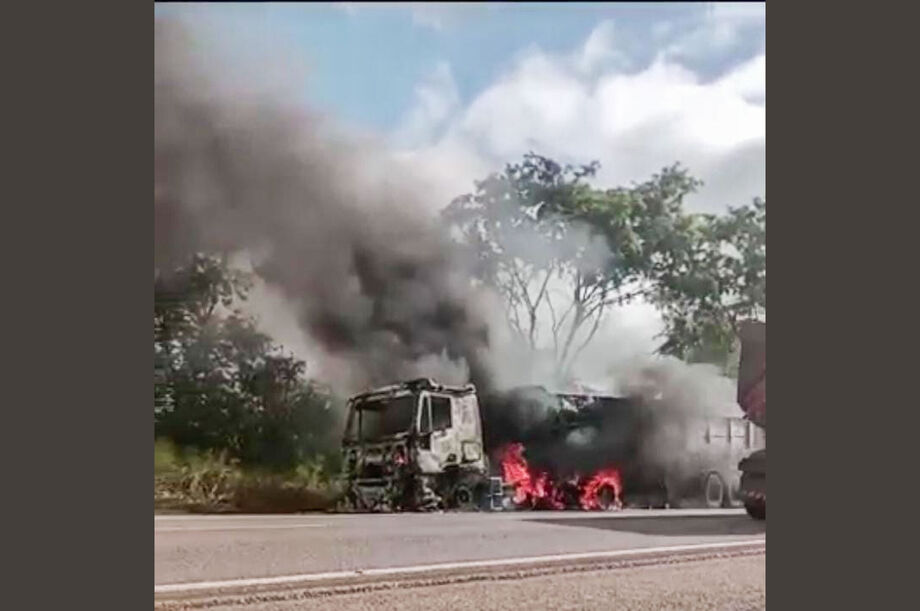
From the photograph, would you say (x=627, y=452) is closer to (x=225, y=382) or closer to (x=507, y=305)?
(x=507, y=305)

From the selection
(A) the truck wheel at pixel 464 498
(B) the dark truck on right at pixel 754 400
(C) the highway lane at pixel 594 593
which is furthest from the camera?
(B) the dark truck on right at pixel 754 400

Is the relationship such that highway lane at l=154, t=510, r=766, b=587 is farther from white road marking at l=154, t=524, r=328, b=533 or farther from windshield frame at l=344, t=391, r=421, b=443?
windshield frame at l=344, t=391, r=421, b=443

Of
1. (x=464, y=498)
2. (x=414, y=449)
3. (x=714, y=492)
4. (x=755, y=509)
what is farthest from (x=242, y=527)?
(x=755, y=509)

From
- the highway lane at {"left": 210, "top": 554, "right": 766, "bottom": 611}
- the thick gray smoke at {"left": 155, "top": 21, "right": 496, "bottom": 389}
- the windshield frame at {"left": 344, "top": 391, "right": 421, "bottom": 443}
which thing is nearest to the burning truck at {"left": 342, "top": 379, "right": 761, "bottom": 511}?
the windshield frame at {"left": 344, "top": 391, "right": 421, "bottom": 443}

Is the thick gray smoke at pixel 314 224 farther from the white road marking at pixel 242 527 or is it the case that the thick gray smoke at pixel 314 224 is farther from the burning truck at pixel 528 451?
the white road marking at pixel 242 527

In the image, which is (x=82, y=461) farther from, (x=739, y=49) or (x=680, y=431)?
(x=739, y=49)

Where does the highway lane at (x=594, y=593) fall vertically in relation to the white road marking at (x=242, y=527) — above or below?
below

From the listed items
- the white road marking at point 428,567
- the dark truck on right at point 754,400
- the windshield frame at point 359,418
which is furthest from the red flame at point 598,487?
the windshield frame at point 359,418
